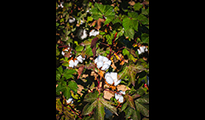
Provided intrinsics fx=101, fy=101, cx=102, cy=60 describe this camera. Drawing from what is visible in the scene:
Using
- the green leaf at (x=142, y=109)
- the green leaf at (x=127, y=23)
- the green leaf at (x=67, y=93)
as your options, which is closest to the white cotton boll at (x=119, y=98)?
the green leaf at (x=142, y=109)

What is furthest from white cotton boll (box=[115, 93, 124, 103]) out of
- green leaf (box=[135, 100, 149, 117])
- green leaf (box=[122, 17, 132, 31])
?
green leaf (box=[122, 17, 132, 31])

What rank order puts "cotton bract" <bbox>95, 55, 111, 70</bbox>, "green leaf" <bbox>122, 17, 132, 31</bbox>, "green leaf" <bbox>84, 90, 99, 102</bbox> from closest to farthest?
"green leaf" <bbox>122, 17, 132, 31</bbox>
"green leaf" <bbox>84, 90, 99, 102</bbox>
"cotton bract" <bbox>95, 55, 111, 70</bbox>

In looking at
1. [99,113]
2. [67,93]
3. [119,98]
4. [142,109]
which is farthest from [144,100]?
[67,93]

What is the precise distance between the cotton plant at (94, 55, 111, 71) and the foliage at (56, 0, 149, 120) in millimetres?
25

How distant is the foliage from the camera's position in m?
0.69

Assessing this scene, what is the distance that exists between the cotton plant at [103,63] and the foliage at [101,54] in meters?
0.02

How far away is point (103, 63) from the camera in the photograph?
853mm

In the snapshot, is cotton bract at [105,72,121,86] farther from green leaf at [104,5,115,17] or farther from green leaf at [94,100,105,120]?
green leaf at [104,5,115,17]

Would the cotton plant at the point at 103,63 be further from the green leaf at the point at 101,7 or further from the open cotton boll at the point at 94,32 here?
the green leaf at the point at 101,7
